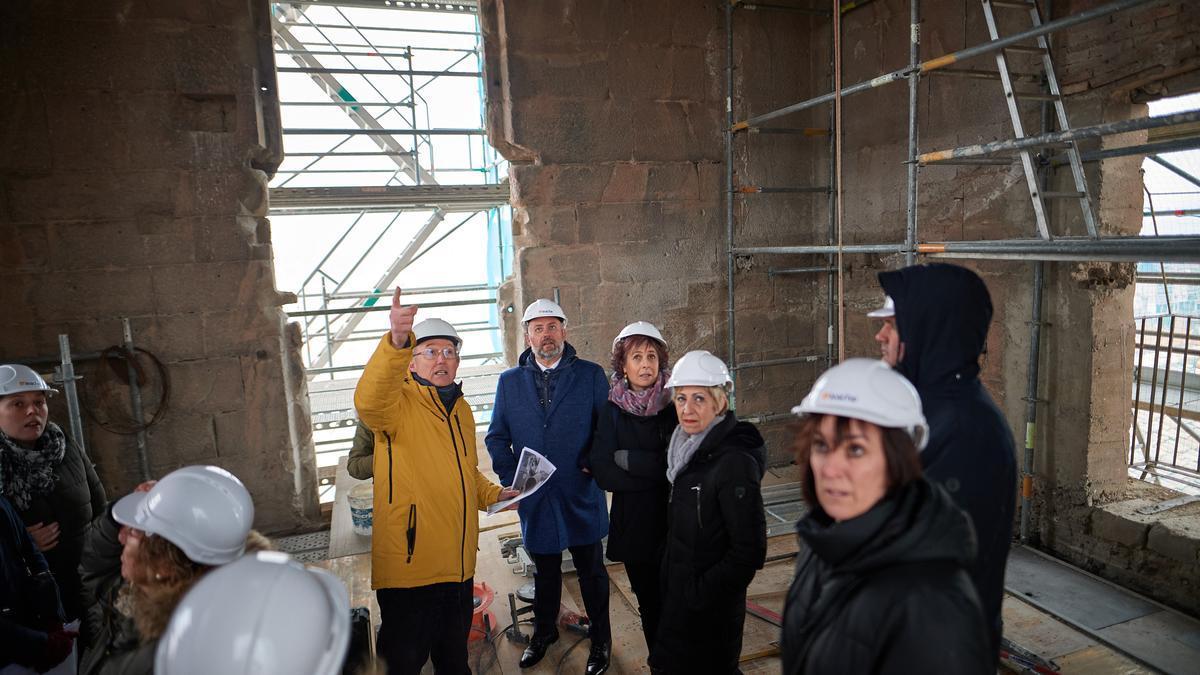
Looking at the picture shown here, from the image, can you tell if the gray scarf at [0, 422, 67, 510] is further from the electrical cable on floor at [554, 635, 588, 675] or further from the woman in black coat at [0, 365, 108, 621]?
the electrical cable on floor at [554, 635, 588, 675]

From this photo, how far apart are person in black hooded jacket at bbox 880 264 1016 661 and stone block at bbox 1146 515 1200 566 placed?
2834mm

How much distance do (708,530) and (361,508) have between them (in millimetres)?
2841

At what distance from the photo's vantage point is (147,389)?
4.59 meters

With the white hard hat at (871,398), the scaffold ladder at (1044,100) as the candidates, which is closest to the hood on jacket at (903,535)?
the white hard hat at (871,398)

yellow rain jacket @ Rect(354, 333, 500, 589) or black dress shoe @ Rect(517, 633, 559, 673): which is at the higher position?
yellow rain jacket @ Rect(354, 333, 500, 589)

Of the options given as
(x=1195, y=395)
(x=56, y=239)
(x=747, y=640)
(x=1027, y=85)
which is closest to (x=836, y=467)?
(x=747, y=640)

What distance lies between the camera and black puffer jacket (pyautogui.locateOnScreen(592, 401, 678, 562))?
9.77 feet

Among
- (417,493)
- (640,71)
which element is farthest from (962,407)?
(640,71)

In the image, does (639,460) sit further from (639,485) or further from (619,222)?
(619,222)

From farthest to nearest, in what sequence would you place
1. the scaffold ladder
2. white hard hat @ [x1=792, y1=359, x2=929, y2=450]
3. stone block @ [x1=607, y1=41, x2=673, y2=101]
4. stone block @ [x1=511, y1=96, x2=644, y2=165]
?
stone block @ [x1=607, y1=41, x2=673, y2=101], stone block @ [x1=511, y1=96, x2=644, y2=165], the scaffold ladder, white hard hat @ [x1=792, y1=359, x2=929, y2=450]

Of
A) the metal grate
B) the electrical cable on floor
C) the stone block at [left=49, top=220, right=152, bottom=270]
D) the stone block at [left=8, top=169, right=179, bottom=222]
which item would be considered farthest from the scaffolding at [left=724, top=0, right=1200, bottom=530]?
the stone block at [left=49, top=220, right=152, bottom=270]

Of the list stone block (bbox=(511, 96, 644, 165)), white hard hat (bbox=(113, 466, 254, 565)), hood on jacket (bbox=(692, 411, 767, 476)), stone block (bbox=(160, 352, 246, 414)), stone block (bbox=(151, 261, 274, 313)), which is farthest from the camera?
stone block (bbox=(511, 96, 644, 165))

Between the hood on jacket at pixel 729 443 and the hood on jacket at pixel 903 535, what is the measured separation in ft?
3.42

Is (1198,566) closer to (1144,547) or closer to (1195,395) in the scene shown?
(1144,547)
